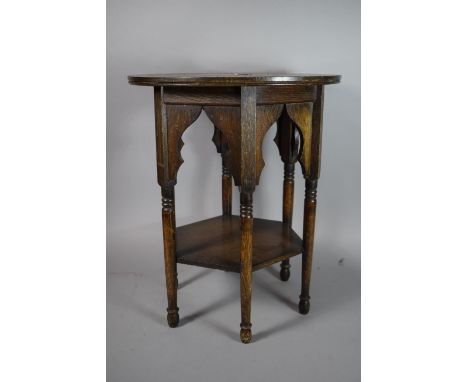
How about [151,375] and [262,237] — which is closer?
[151,375]

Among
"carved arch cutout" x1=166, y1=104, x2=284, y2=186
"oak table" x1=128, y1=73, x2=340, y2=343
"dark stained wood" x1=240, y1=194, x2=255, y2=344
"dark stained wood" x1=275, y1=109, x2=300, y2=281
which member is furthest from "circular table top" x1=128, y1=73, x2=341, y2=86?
"dark stained wood" x1=240, y1=194, x2=255, y2=344

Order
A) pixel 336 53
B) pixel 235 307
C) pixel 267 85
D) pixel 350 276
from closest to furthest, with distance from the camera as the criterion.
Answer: pixel 267 85, pixel 235 307, pixel 350 276, pixel 336 53

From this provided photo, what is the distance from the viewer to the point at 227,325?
271 centimetres

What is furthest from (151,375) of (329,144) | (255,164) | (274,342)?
(329,144)

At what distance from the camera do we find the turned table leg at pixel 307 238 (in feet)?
9.02

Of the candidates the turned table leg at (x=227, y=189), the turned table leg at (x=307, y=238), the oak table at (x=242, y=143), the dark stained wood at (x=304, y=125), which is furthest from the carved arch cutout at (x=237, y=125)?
the turned table leg at (x=227, y=189)

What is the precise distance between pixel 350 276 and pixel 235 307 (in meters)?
0.76

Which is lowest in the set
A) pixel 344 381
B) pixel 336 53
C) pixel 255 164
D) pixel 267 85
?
pixel 344 381

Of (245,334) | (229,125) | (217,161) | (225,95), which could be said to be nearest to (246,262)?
(245,334)

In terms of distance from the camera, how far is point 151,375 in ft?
7.56

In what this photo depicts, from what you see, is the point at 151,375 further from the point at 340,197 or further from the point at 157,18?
the point at 157,18

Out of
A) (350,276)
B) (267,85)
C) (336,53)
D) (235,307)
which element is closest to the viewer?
(267,85)

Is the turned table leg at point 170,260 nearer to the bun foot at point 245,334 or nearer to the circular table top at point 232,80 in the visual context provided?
the bun foot at point 245,334

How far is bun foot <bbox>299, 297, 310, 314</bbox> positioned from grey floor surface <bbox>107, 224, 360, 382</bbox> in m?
0.04
